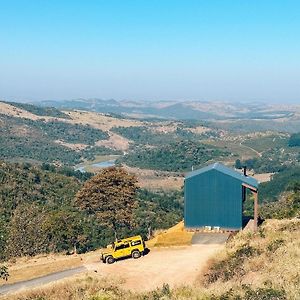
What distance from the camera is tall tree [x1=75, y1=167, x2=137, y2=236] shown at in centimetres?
4544

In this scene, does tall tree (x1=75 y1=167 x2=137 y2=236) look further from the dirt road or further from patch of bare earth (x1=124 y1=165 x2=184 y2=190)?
patch of bare earth (x1=124 y1=165 x2=184 y2=190)

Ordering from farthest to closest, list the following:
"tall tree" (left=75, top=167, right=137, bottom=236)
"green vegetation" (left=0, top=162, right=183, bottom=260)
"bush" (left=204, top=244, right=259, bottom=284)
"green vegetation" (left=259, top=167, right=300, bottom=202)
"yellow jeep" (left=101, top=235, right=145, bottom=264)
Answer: "green vegetation" (left=259, top=167, right=300, bottom=202)
"green vegetation" (left=0, top=162, right=183, bottom=260)
"tall tree" (left=75, top=167, right=137, bottom=236)
"yellow jeep" (left=101, top=235, right=145, bottom=264)
"bush" (left=204, top=244, right=259, bottom=284)

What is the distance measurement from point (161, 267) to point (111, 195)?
14.8m

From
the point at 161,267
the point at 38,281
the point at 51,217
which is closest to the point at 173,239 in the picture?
the point at 161,267

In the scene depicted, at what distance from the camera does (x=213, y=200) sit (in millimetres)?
39156

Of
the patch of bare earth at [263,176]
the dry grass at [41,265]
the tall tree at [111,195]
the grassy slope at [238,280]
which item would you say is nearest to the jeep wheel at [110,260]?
the dry grass at [41,265]

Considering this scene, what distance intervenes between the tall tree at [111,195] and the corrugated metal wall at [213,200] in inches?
310

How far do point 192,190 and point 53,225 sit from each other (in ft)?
60.6

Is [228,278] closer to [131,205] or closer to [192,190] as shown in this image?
[192,190]

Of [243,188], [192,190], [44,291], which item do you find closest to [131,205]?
[192,190]

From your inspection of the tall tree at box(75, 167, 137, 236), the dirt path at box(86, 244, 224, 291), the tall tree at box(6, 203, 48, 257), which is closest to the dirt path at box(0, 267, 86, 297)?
the dirt path at box(86, 244, 224, 291)

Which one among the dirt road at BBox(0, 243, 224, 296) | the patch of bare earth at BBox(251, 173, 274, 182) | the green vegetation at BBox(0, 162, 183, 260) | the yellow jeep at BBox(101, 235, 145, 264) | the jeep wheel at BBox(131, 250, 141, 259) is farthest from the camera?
the patch of bare earth at BBox(251, 173, 274, 182)

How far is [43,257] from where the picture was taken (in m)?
41.8

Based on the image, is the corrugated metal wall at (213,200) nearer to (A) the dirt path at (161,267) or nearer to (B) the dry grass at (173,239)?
(B) the dry grass at (173,239)
